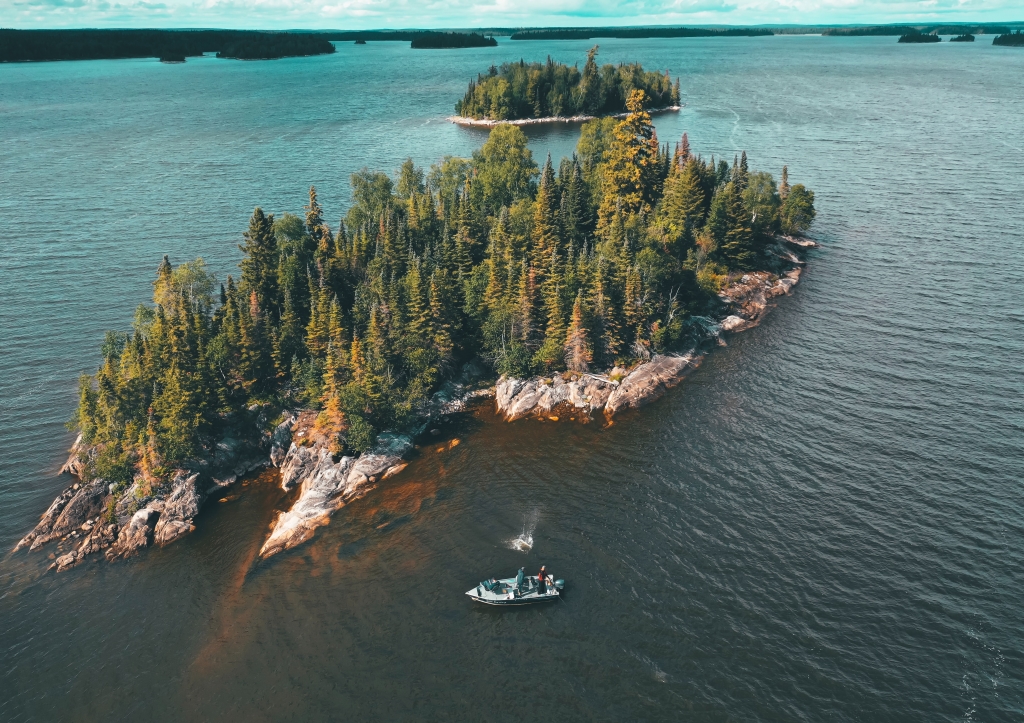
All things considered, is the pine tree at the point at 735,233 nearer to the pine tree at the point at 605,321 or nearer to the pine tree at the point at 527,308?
the pine tree at the point at 605,321

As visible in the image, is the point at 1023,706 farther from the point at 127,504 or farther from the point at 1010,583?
the point at 127,504

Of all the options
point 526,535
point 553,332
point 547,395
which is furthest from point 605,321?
point 526,535

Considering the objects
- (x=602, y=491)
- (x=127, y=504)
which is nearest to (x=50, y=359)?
(x=127, y=504)

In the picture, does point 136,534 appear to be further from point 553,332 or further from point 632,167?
point 632,167

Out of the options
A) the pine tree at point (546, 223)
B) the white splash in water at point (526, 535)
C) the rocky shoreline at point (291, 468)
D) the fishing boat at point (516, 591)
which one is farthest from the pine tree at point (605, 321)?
the fishing boat at point (516, 591)

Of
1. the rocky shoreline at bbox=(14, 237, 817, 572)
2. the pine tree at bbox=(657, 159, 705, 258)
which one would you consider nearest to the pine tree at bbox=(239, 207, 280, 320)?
the rocky shoreline at bbox=(14, 237, 817, 572)
